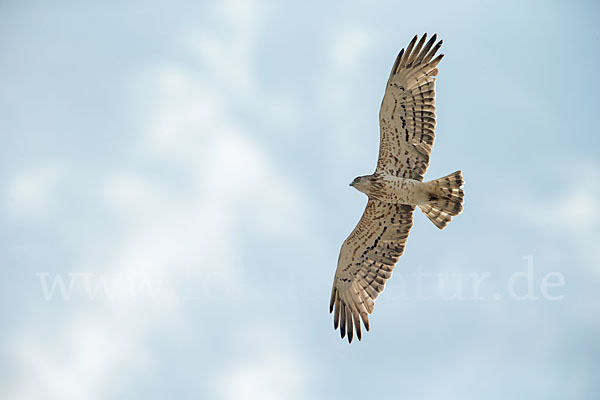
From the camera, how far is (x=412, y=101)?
11.6 m

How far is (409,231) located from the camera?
1253 cm

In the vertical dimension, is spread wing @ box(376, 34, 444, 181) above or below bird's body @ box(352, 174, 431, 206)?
above

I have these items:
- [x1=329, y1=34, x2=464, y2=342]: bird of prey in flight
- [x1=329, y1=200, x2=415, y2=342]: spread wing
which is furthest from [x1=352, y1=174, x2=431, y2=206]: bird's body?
[x1=329, y1=200, x2=415, y2=342]: spread wing

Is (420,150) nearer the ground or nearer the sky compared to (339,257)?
nearer the sky

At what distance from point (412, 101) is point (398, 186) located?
1.36m

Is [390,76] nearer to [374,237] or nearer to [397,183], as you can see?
A: [397,183]

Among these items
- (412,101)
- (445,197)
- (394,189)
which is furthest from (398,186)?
(412,101)

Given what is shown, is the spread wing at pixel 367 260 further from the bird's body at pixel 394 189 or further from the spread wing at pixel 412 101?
the spread wing at pixel 412 101

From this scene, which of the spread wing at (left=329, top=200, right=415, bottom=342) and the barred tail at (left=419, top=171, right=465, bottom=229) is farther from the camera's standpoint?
the spread wing at (left=329, top=200, right=415, bottom=342)

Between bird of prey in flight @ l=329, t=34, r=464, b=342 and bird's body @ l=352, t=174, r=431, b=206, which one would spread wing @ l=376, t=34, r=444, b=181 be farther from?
bird's body @ l=352, t=174, r=431, b=206

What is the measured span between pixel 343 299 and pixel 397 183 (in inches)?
96.1

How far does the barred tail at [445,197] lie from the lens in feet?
38.1

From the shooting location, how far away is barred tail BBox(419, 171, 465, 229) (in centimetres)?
1162

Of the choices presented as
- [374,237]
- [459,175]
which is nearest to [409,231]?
[374,237]
